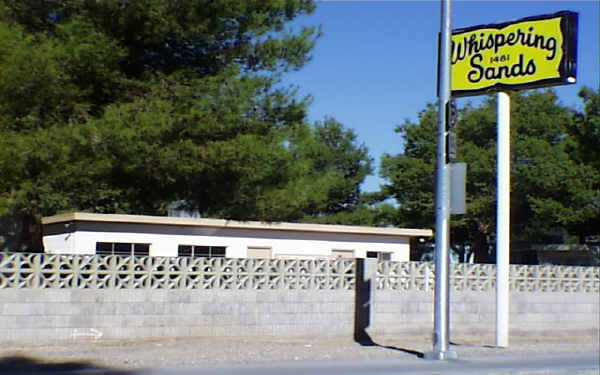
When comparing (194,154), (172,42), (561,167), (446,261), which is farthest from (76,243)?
(561,167)

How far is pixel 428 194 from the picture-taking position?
4319 cm

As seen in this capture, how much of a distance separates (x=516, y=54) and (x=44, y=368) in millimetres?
10356

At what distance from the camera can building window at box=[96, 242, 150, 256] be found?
19.8 meters

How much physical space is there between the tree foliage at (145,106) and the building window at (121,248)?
123 centimetres

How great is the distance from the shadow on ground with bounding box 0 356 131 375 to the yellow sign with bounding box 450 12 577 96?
352 inches

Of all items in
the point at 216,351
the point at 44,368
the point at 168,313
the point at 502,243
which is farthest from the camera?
the point at 502,243

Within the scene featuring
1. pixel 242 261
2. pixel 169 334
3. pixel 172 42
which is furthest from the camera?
pixel 172 42

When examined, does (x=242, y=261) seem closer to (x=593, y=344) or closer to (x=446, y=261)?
(x=446, y=261)

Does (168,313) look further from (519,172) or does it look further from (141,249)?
(519,172)

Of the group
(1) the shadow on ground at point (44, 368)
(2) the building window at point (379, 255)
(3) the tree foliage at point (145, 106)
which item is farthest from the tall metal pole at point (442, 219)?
(2) the building window at point (379, 255)

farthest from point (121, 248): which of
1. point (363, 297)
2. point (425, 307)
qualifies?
point (425, 307)

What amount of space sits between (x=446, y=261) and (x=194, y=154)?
6988 millimetres

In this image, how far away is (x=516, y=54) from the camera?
1545 centimetres

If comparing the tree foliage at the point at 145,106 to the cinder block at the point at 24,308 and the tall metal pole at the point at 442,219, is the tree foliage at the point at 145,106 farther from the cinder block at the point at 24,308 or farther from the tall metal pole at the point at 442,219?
the tall metal pole at the point at 442,219
